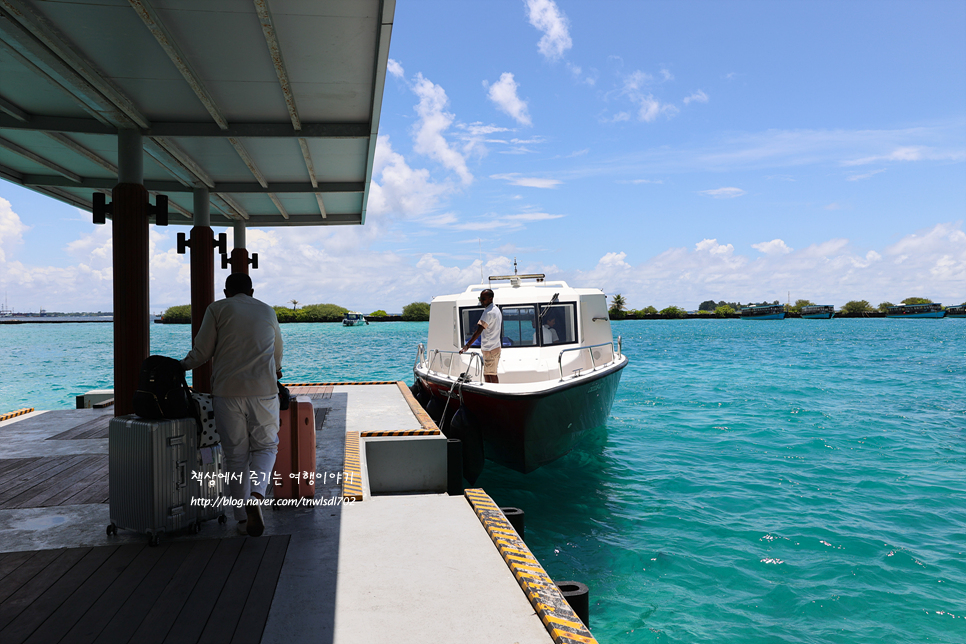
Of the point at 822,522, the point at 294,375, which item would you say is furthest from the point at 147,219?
the point at 294,375

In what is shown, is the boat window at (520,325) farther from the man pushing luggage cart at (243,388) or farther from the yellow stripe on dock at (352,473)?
the man pushing luggage cart at (243,388)

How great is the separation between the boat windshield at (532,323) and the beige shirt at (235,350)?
6068 millimetres

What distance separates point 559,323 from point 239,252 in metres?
7.59

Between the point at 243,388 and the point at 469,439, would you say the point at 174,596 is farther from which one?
the point at 469,439

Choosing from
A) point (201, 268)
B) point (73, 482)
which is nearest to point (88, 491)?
point (73, 482)

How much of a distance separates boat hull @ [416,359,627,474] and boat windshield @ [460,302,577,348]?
1.25 meters

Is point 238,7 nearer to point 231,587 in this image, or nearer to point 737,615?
point 231,587

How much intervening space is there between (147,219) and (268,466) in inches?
182

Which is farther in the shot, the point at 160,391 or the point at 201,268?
the point at 201,268

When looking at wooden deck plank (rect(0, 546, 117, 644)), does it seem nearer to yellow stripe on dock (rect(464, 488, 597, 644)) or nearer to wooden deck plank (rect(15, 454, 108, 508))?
wooden deck plank (rect(15, 454, 108, 508))

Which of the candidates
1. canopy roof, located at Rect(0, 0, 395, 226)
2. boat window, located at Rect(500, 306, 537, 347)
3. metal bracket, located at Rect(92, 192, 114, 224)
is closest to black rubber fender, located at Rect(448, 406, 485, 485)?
boat window, located at Rect(500, 306, 537, 347)

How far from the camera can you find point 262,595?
3.10 m

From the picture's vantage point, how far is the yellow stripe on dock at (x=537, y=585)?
9.13 feet

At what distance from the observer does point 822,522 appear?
727 cm
